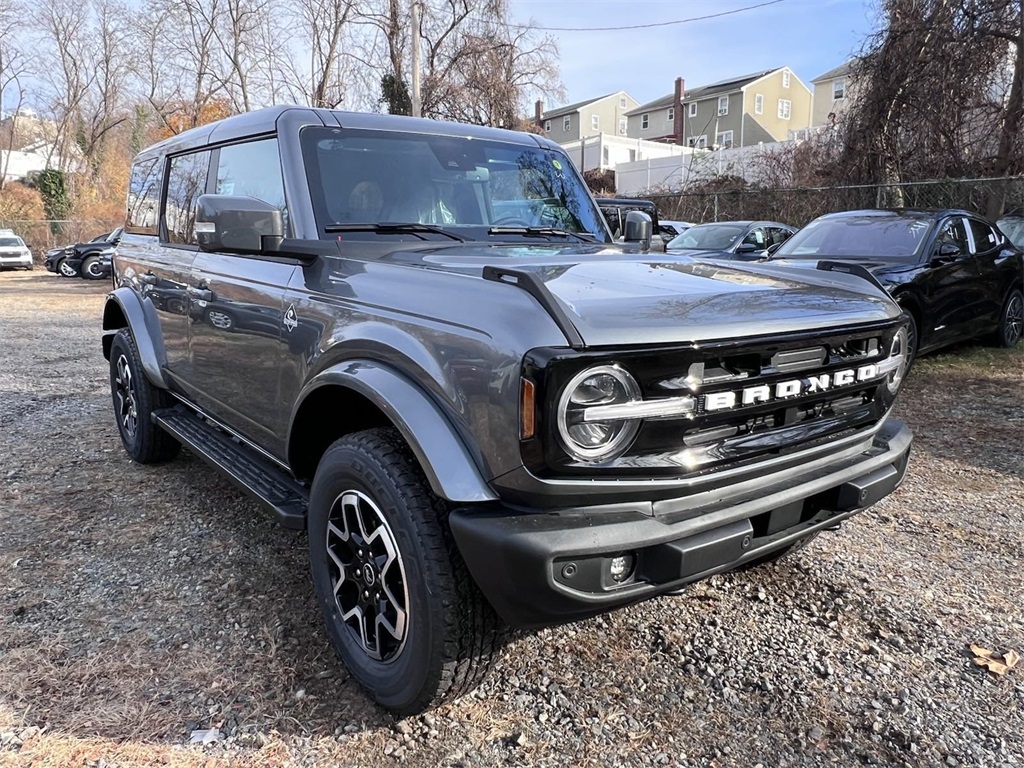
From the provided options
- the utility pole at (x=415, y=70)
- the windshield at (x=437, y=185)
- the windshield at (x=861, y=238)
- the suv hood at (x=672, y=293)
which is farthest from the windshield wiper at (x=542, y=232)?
the utility pole at (x=415, y=70)

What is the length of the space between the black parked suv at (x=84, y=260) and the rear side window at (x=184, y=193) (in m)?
20.0

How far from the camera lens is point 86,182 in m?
39.6

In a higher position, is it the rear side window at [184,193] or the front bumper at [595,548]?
the rear side window at [184,193]

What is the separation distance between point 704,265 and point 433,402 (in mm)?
1366

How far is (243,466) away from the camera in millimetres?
3342

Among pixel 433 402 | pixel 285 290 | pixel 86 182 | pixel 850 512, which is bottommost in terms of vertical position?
pixel 850 512

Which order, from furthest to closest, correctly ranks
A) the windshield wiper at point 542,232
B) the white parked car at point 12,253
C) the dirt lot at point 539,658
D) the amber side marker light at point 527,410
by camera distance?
the white parked car at point 12,253
the windshield wiper at point 542,232
the dirt lot at point 539,658
the amber side marker light at point 527,410

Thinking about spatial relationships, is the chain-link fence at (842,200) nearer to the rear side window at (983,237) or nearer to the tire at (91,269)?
the rear side window at (983,237)

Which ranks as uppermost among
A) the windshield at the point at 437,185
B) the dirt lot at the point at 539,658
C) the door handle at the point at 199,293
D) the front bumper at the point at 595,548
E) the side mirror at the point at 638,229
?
the windshield at the point at 437,185

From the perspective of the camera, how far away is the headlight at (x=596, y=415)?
6.19 feet

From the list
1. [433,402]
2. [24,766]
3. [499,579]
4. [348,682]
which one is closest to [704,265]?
[433,402]

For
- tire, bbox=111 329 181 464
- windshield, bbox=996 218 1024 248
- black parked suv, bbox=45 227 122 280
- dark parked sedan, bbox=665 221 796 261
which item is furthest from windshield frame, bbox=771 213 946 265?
black parked suv, bbox=45 227 122 280

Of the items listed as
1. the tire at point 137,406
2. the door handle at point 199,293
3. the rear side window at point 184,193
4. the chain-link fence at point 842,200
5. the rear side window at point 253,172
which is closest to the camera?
the rear side window at point 253,172

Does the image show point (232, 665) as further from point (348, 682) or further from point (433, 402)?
point (433, 402)
